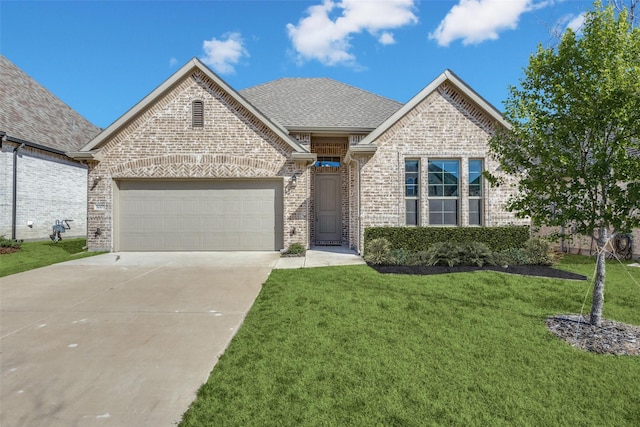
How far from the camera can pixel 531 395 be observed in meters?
2.73

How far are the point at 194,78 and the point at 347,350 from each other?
11394 millimetres

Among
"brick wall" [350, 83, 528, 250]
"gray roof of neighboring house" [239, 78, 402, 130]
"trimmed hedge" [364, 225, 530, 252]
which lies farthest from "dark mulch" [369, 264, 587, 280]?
"gray roof of neighboring house" [239, 78, 402, 130]

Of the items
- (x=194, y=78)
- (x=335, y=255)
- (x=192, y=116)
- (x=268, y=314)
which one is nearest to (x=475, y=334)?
(x=268, y=314)

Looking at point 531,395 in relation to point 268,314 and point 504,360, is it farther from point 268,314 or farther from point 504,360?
point 268,314

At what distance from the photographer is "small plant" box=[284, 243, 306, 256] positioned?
34.7 ft

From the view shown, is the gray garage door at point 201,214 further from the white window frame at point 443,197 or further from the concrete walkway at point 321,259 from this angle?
the white window frame at point 443,197

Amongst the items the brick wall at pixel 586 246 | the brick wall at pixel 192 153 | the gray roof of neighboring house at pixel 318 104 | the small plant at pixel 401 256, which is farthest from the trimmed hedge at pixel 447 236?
the gray roof of neighboring house at pixel 318 104

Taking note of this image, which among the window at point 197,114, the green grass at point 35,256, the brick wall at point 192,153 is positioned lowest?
the green grass at point 35,256

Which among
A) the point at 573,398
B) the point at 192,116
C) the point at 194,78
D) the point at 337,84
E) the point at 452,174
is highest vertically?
the point at 337,84

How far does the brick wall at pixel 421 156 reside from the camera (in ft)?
34.4

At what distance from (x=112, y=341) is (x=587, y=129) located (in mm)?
6827

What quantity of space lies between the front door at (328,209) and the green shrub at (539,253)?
261 inches

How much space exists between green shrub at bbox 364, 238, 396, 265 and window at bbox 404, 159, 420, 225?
6.33ft

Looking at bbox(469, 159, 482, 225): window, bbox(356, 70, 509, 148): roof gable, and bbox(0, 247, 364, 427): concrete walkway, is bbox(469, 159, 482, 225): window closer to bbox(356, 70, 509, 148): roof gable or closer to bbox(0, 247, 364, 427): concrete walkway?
bbox(356, 70, 509, 148): roof gable
